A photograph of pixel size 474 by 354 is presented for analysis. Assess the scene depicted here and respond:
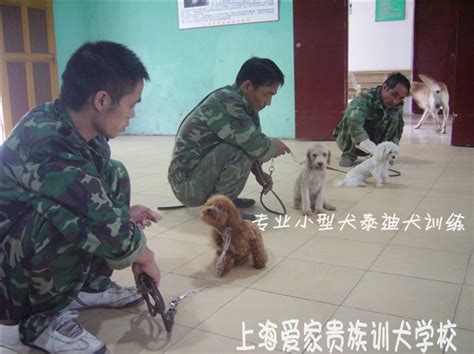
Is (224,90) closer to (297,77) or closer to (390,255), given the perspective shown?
(390,255)

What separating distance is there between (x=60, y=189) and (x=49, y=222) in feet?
0.39

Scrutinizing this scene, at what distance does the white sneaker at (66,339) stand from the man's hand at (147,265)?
0.23m

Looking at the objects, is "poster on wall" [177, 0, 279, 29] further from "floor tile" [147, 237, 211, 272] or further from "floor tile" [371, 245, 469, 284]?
"floor tile" [371, 245, 469, 284]

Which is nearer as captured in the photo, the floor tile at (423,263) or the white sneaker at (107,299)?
the white sneaker at (107,299)

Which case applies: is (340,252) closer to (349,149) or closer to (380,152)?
(380,152)

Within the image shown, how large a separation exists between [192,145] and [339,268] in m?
1.10

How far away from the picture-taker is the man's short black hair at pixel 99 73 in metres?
1.34

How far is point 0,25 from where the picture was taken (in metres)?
5.71

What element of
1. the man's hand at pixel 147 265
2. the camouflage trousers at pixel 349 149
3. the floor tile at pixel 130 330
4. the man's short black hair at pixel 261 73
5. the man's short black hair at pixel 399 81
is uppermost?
the man's short black hair at pixel 261 73

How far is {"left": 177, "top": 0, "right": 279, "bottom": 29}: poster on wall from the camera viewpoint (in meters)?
5.88

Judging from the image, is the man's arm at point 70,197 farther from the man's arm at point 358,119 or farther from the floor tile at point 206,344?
the man's arm at point 358,119

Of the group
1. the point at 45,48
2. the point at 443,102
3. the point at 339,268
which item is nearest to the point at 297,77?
the point at 443,102

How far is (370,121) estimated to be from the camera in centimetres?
437

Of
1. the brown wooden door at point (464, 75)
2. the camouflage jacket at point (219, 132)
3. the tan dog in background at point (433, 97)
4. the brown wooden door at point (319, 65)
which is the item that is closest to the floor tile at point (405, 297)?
the camouflage jacket at point (219, 132)
